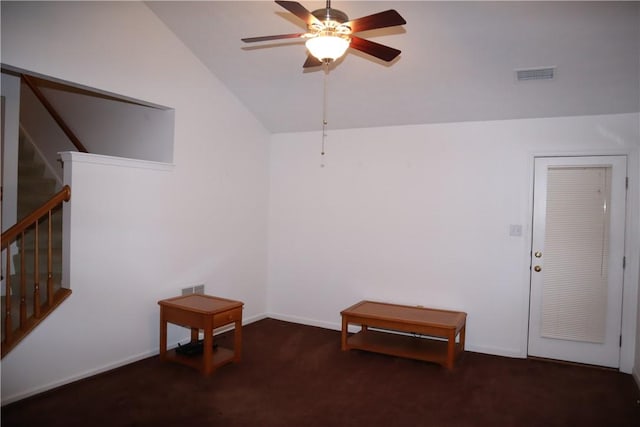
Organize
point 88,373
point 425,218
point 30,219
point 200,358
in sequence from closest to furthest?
point 30,219
point 88,373
point 200,358
point 425,218

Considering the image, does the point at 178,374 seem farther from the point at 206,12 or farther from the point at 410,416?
the point at 206,12

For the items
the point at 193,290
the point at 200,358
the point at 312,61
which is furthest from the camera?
the point at 193,290

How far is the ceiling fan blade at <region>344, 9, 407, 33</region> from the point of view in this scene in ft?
7.50

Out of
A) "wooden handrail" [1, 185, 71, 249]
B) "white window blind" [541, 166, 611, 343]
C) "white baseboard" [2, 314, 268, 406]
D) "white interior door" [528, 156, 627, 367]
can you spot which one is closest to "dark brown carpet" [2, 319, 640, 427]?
"white baseboard" [2, 314, 268, 406]

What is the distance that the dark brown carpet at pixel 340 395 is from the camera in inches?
115

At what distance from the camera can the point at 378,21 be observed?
2.36 m

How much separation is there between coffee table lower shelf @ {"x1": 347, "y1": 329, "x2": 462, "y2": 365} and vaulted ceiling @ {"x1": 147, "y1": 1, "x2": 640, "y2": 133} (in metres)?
2.29

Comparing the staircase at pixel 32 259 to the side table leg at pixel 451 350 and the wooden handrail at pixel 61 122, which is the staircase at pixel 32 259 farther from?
the side table leg at pixel 451 350

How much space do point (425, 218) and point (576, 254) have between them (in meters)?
1.44

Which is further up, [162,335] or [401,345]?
[162,335]

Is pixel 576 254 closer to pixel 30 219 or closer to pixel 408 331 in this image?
pixel 408 331

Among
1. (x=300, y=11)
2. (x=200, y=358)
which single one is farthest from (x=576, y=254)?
(x=200, y=358)

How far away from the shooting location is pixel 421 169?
4621 millimetres

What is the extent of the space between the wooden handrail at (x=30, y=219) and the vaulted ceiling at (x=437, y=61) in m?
1.85
